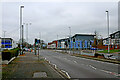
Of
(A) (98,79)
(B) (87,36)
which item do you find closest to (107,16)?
(A) (98,79)

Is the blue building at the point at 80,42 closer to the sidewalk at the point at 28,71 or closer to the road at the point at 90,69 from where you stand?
the road at the point at 90,69

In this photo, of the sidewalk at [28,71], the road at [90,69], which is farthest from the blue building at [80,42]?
the sidewalk at [28,71]

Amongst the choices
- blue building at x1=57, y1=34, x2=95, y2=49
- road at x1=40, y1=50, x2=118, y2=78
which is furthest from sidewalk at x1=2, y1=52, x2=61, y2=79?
blue building at x1=57, y1=34, x2=95, y2=49

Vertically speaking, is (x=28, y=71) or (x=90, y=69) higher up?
(x=28, y=71)

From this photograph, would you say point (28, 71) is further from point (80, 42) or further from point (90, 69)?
point (80, 42)

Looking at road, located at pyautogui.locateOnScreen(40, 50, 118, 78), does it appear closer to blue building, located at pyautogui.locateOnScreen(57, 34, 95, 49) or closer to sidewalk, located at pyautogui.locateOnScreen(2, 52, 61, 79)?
sidewalk, located at pyautogui.locateOnScreen(2, 52, 61, 79)

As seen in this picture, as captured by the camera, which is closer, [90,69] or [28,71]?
[28,71]

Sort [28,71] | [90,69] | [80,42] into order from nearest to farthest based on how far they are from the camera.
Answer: [28,71]
[90,69]
[80,42]

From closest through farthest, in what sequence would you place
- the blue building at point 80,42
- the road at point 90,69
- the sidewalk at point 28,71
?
the sidewalk at point 28,71 < the road at point 90,69 < the blue building at point 80,42

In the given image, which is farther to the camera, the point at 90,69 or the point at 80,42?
the point at 80,42

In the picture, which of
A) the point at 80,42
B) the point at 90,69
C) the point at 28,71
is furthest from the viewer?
the point at 80,42

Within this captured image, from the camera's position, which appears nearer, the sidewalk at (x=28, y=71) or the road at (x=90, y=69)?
the sidewalk at (x=28, y=71)

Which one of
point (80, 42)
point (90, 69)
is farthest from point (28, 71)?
point (80, 42)

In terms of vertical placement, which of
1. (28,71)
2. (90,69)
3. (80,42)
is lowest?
(90,69)
